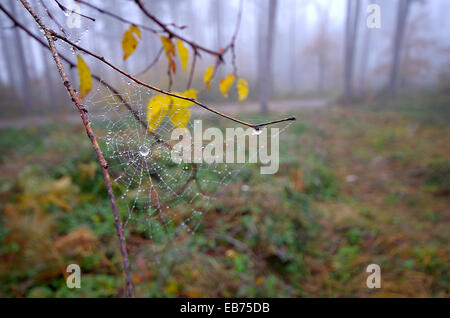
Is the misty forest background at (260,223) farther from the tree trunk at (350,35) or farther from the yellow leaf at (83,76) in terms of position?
the tree trunk at (350,35)

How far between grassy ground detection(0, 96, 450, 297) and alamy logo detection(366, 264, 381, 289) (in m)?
0.05

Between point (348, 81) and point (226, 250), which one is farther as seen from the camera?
point (348, 81)

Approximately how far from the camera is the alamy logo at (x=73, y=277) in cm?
222

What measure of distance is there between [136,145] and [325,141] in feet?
24.6

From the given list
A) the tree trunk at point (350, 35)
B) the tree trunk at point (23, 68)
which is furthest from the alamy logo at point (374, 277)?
the tree trunk at point (23, 68)

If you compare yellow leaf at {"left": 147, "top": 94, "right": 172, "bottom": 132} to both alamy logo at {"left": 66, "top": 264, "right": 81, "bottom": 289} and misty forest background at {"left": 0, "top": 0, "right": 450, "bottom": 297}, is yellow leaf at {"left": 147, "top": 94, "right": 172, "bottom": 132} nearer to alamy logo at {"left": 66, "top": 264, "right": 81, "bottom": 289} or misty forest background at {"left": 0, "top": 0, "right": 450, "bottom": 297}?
misty forest background at {"left": 0, "top": 0, "right": 450, "bottom": 297}

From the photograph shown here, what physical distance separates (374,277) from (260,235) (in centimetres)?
123

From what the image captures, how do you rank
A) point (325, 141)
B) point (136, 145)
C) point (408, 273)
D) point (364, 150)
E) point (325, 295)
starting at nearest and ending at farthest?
point (136, 145)
point (325, 295)
point (408, 273)
point (364, 150)
point (325, 141)

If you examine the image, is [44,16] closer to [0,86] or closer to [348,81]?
[348,81]

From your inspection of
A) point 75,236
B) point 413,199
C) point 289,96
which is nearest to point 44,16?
point 75,236

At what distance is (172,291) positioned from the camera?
2.28m

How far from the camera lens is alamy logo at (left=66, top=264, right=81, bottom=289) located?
7.28ft

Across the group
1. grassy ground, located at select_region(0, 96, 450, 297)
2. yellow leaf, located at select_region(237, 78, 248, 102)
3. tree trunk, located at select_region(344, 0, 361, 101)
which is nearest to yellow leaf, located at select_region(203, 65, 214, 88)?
yellow leaf, located at select_region(237, 78, 248, 102)

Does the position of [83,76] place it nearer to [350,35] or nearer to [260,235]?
[260,235]
